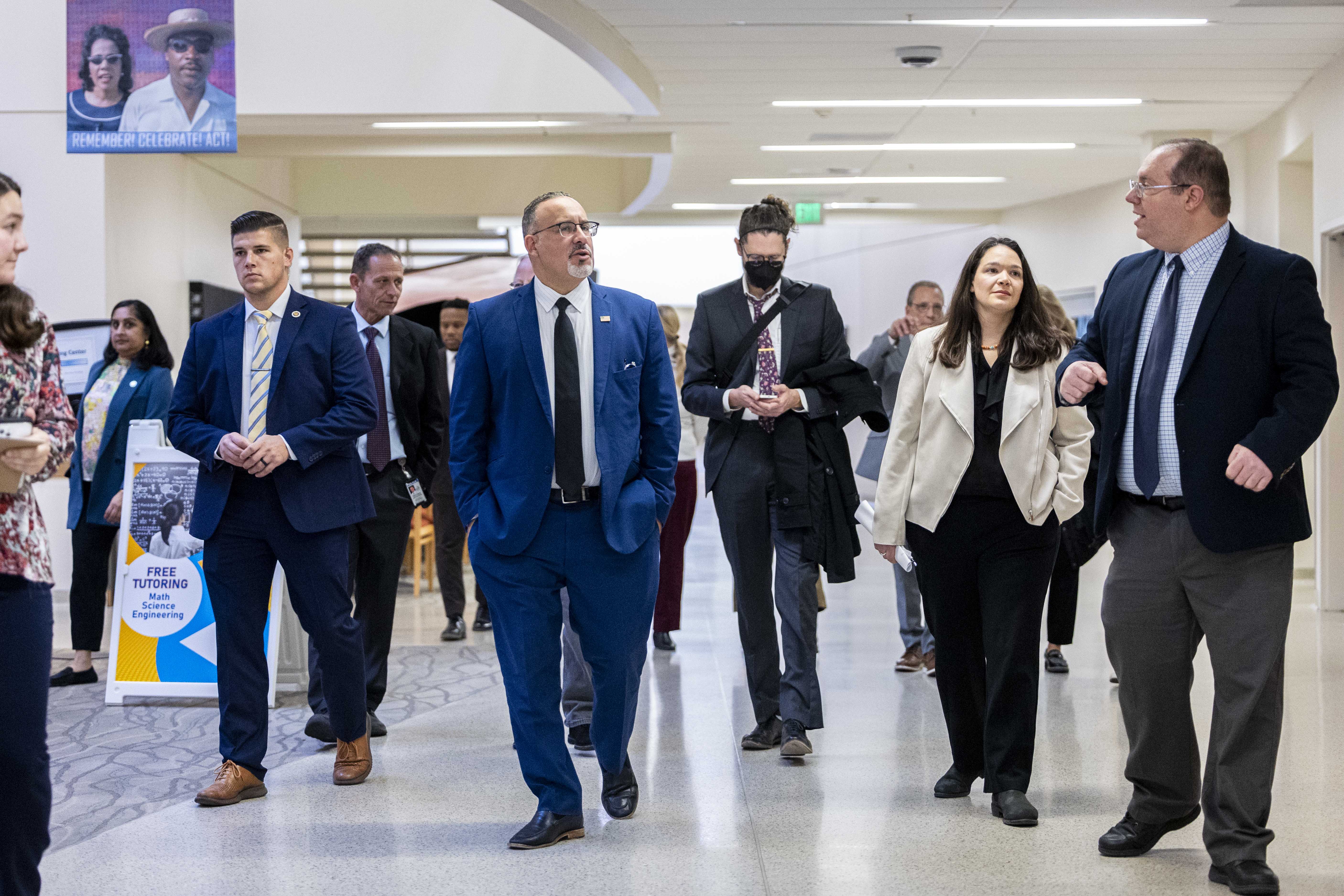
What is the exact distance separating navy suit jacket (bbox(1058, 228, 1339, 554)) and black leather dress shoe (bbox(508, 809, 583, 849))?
1760mm

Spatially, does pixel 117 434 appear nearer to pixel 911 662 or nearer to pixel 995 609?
pixel 911 662

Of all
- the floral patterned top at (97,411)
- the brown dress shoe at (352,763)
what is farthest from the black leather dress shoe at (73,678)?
the brown dress shoe at (352,763)

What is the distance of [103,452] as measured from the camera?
19.2 ft

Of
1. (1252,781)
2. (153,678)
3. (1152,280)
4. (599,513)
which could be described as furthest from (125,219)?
(1252,781)

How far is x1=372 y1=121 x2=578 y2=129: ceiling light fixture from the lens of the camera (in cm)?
964

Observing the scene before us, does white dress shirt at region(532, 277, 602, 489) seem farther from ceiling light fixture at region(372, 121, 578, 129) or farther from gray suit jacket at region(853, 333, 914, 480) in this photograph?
ceiling light fixture at region(372, 121, 578, 129)

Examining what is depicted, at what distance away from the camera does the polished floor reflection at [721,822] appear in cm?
314

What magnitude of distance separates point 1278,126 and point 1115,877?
765cm

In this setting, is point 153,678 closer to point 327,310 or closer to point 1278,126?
point 327,310

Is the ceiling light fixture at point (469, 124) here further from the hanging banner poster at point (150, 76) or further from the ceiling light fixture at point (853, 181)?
the ceiling light fixture at point (853, 181)

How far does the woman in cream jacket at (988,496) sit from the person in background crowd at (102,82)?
16.4 feet

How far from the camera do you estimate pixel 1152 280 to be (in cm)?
329

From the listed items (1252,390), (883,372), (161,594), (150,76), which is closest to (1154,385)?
(1252,390)

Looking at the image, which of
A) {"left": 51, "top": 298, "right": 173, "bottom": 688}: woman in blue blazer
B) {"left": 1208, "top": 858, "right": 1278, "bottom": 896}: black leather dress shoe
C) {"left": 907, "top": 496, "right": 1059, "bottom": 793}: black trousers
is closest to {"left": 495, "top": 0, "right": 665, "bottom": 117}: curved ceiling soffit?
{"left": 51, "top": 298, "right": 173, "bottom": 688}: woman in blue blazer
